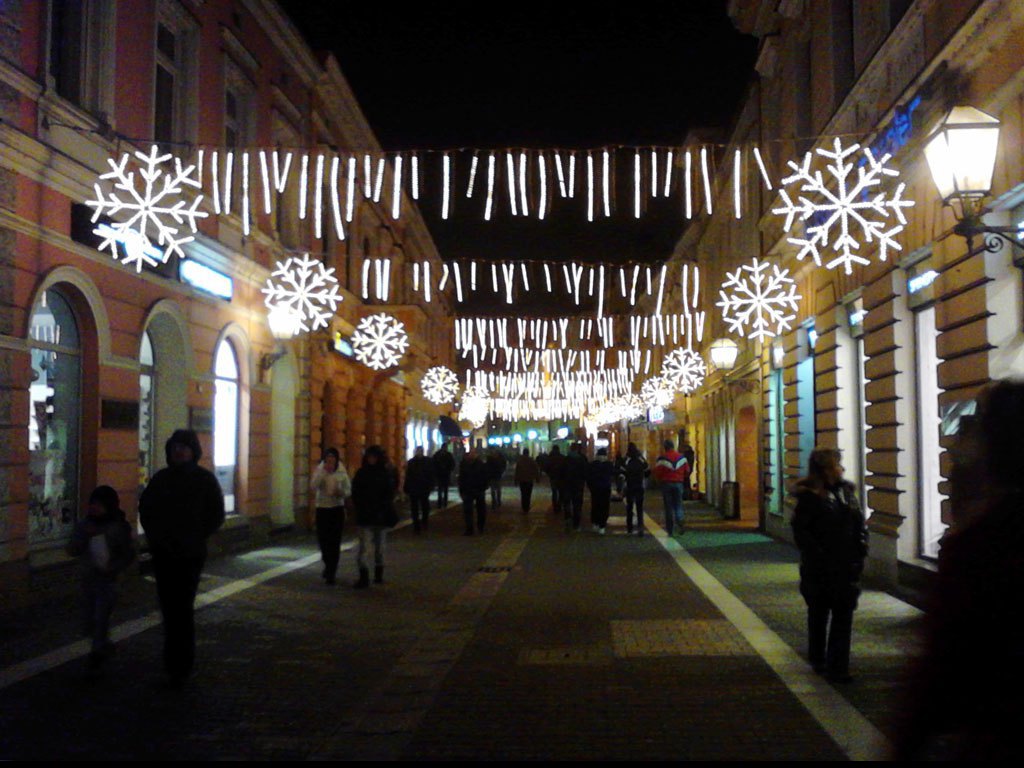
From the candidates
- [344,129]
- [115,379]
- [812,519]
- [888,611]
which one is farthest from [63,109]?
[344,129]

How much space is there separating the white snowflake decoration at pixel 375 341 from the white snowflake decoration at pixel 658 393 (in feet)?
27.7

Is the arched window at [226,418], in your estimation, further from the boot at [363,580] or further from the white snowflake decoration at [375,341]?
the white snowflake decoration at [375,341]

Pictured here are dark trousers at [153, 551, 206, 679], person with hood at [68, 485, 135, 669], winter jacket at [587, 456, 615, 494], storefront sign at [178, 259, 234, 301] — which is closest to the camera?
dark trousers at [153, 551, 206, 679]

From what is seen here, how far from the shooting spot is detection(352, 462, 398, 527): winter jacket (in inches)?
516

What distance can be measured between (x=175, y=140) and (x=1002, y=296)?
38.3ft

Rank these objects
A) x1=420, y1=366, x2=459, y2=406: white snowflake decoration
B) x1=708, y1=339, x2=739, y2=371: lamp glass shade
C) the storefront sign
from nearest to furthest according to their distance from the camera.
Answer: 1. the storefront sign
2. x1=708, y1=339, x2=739, y2=371: lamp glass shade
3. x1=420, y1=366, x2=459, y2=406: white snowflake decoration

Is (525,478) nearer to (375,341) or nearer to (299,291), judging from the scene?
(375,341)

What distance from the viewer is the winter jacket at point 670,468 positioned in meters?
20.1

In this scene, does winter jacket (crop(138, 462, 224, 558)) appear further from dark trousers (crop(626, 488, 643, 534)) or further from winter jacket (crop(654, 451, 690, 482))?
dark trousers (crop(626, 488, 643, 534))

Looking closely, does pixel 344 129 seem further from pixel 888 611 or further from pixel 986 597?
pixel 986 597

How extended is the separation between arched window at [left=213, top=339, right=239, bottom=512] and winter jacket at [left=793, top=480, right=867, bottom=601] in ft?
38.3

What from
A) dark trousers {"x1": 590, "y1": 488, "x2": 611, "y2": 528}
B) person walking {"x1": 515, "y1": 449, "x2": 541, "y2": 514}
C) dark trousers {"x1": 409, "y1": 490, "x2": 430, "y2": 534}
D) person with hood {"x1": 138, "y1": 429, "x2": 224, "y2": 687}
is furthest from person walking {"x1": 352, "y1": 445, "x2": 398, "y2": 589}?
person walking {"x1": 515, "y1": 449, "x2": 541, "y2": 514}

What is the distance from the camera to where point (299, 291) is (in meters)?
19.4

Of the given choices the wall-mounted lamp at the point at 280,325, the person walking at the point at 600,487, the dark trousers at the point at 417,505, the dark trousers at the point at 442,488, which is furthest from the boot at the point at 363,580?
the dark trousers at the point at 442,488
